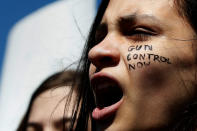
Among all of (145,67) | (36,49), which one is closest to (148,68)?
(145,67)

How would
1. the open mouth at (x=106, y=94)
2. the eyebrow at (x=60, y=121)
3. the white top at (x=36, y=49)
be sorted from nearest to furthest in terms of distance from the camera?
the open mouth at (x=106, y=94) < the eyebrow at (x=60, y=121) < the white top at (x=36, y=49)

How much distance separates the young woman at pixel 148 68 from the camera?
1291mm

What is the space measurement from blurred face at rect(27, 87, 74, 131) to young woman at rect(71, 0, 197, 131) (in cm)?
62

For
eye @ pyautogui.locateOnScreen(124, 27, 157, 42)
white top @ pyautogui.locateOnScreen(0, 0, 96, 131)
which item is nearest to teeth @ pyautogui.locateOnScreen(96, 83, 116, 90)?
eye @ pyautogui.locateOnScreen(124, 27, 157, 42)

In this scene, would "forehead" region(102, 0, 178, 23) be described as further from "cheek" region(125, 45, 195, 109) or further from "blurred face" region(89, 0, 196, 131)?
"cheek" region(125, 45, 195, 109)

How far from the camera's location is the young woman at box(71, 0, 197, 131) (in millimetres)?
1291

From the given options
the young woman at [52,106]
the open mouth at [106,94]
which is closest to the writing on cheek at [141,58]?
the open mouth at [106,94]

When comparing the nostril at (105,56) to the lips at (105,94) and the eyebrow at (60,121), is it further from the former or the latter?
the eyebrow at (60,121)

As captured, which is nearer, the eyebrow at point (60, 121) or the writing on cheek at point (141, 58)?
the writing on cheek at point (141, 58)

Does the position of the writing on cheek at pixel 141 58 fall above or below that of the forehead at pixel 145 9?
below

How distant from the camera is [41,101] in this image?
2.20 meters

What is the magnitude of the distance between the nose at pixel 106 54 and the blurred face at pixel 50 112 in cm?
70

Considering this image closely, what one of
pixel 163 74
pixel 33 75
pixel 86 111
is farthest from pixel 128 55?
pixel 33 75

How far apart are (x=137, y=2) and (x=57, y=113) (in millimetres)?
832
